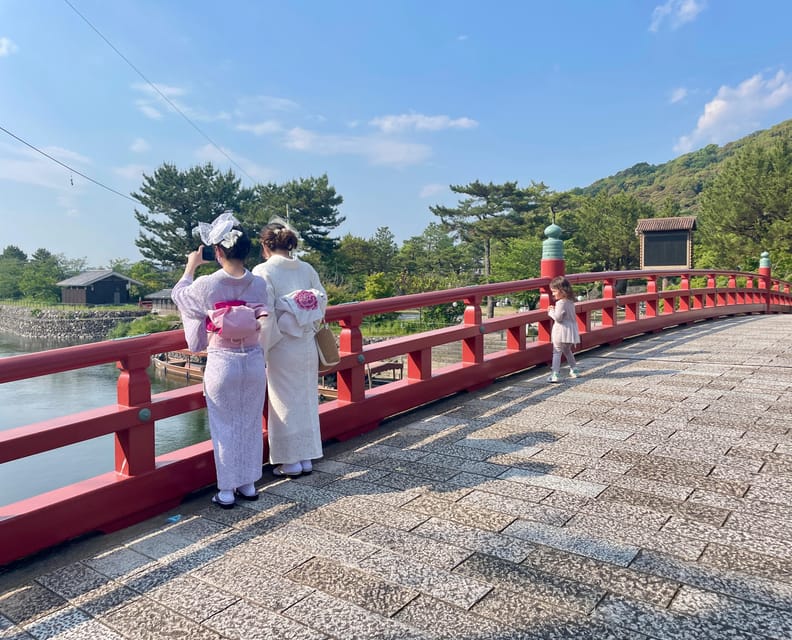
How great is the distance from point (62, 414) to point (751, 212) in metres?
39.4

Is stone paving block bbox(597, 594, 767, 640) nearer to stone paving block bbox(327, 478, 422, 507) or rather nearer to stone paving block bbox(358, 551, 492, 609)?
stone paving block bbox(358, 551, 492, 609)

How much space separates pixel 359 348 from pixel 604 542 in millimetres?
2220

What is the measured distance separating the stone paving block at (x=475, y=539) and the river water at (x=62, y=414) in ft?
39.2

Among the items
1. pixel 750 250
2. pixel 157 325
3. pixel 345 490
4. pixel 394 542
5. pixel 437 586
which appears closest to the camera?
pixel 437 586

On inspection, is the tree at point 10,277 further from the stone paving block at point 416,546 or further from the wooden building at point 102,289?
the stone paving block at point 416,546

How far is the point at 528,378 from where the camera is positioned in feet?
20.4

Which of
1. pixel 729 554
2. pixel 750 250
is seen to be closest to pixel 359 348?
pixel 729 554

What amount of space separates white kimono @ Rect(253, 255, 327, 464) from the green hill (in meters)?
78.6

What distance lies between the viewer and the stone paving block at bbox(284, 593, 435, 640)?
74.6 inches

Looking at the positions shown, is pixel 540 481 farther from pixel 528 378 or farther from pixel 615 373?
pixel 615 373

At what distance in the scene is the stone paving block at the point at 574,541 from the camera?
2.38 m

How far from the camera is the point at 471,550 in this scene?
8.07 feet

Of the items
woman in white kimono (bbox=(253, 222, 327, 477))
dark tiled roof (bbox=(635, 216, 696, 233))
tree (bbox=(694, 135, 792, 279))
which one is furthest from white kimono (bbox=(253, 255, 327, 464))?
dark tiled roof (bbox=(635, 216, 696, 233))

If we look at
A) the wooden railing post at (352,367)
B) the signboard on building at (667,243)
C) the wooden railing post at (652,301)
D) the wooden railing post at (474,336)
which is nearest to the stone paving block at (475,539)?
the wooden railing post at (352,367)
